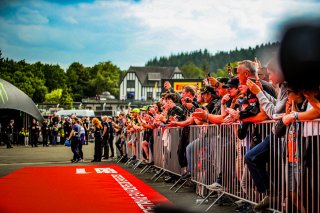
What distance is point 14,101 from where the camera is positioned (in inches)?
1786

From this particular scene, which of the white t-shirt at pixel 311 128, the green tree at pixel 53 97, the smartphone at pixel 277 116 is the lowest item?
the white t-shirt at pixel 311 128

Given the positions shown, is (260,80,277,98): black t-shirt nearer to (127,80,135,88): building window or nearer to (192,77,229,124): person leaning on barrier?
(192,77,229,124): person leaning on barrier

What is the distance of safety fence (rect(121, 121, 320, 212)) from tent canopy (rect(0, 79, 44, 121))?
37.1 meters

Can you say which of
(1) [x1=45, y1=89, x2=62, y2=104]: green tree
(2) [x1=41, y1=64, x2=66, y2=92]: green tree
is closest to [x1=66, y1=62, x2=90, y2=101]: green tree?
(2) [x1=41, y1=64, x2=66, y2=92]: green tree

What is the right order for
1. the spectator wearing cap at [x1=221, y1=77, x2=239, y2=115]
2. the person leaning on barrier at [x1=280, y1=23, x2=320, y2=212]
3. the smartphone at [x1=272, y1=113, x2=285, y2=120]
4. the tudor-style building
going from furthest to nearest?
the tudor-style building, the spectator wearing cap at [x1=221, y1=77, x2=239, y2=115], the smartphone at [x1=272, y1=113, x2=285, y2=120], the person leaning on barrier at [x1=280, y1=23, x2=320, y2=212]

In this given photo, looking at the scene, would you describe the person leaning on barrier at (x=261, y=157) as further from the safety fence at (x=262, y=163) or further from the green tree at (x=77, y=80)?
the green tree at (x=77, y=80)

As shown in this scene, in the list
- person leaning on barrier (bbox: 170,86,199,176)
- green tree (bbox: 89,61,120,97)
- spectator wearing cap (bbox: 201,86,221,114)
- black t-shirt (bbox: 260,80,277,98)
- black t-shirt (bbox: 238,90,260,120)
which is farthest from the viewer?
green tree (bbox: 89,61,120,97)

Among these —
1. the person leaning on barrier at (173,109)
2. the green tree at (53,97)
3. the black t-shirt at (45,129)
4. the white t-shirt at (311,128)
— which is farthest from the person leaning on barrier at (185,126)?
the green tree at (53,97)

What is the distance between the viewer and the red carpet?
7.94 metres

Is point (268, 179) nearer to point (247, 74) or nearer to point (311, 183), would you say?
point (311, 183)

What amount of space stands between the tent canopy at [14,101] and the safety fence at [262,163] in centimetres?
3711

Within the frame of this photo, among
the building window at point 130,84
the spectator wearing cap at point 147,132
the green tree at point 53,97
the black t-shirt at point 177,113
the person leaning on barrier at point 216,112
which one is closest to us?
the person leaning on barrier at point 216,112

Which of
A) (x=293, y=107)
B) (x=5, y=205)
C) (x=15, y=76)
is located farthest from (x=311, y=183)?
(x=15, y=76)

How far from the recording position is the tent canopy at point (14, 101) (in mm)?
44553
